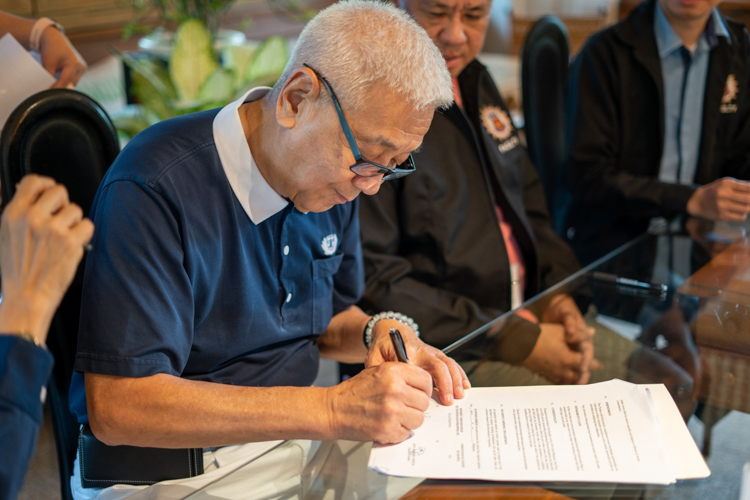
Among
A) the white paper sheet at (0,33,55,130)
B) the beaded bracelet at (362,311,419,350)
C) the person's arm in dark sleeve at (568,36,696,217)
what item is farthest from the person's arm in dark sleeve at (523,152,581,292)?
the white paper sheet at (0,33,55,130)

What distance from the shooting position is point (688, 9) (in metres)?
1.91

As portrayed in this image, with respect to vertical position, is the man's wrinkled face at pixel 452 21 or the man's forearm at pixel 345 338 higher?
the man's wrinkled face at pixel 452 21

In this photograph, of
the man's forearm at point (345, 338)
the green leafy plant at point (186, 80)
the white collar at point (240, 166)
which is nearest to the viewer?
the white collar at point (240, 166)

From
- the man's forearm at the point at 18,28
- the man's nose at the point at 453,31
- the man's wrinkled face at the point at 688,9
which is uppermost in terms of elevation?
the man's forearm at the point at 18,28

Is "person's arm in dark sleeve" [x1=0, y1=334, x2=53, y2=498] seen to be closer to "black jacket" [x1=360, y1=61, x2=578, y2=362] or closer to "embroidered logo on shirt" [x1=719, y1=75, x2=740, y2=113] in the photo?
"black jacket" [x1=360, y1=61, x2=578, y2=362]

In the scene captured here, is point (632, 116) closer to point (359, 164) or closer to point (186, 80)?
point (359, 164)

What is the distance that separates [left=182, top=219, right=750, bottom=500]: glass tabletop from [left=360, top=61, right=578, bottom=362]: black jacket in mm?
161

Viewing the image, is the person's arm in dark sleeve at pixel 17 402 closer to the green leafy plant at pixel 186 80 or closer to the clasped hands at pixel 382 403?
the clasped hands at pixel 382 403

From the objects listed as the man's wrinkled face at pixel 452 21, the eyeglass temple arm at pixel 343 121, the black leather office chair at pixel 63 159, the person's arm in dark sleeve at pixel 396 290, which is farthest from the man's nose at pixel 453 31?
the black leather office chair at pixel 63 159

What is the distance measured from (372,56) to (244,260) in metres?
0.38

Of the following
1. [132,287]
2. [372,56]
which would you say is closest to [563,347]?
[372,56]

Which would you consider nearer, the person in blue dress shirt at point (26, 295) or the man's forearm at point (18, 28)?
the person in blue dress shirt at point (26, 295)

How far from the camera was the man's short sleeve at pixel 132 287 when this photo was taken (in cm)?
87

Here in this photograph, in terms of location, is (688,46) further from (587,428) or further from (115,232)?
(115,232)
